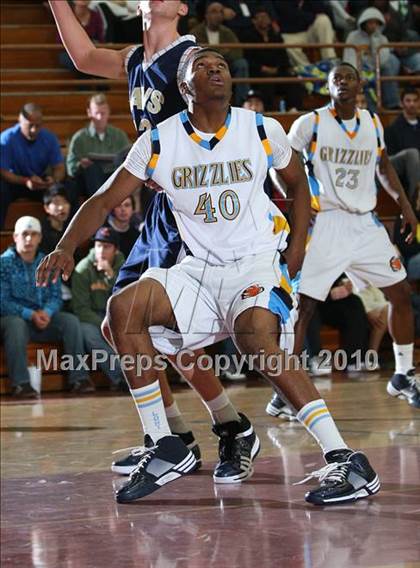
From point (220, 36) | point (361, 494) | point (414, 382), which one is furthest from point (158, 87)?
point (220, 36)

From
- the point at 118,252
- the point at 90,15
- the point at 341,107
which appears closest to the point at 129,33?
the point at 90,15

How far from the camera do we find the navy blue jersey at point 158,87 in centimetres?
566

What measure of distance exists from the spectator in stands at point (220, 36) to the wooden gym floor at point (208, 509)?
6137 millimetres

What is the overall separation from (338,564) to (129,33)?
9808mm

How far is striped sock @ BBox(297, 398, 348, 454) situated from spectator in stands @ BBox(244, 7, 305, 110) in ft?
28.9

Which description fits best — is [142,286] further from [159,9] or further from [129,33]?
[129,33]

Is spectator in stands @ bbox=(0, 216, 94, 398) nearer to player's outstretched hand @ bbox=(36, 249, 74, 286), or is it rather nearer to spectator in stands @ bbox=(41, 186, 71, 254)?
spectator in stands @ bbox=(41, 186, 71, 254)

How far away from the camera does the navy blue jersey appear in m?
5.66

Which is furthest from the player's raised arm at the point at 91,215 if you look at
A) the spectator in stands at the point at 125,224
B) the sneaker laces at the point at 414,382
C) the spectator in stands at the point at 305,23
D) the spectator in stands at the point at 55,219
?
the spectator in stands at the point at 305,23

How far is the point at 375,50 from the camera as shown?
13859 millimetres

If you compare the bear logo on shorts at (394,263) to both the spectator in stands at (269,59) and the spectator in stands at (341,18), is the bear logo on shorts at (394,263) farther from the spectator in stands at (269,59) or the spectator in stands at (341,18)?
the spectator in stands at (341,18)

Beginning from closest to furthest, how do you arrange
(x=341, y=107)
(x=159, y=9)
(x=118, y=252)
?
1. (x=159, y=9)
2. (x=341, y=107)
3. (x=118, y=252)

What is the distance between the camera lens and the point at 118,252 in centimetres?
980

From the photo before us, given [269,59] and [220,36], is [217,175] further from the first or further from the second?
[269,59]
